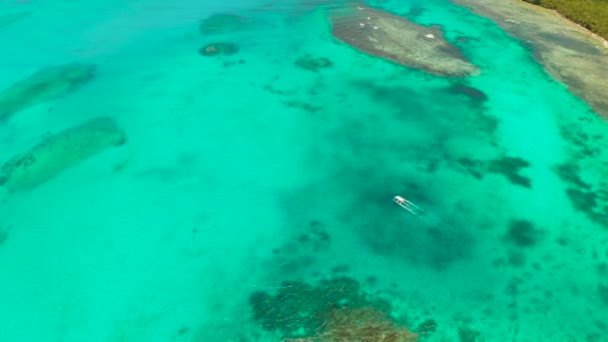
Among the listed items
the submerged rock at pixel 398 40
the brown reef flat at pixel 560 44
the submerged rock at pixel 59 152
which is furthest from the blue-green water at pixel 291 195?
the brown reef flat at pixel 560 44

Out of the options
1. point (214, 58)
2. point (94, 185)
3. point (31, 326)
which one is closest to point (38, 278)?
point (31, 326)

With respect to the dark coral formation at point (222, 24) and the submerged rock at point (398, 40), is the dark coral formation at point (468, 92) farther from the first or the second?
the dark coral formation at point (222, 24)

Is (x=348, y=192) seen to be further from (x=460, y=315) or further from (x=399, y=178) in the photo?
(x=460, y=315)

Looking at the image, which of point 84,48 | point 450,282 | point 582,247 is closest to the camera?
point 450,282

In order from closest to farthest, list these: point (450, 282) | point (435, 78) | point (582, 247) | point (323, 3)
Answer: point (450, 282)
point (582, 247)
point (435, 78)
point (323, 3)

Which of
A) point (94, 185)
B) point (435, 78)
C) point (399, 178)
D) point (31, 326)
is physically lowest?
point (31, 326)

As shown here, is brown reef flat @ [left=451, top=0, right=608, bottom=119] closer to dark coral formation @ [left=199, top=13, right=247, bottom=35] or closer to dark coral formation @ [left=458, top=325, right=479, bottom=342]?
dark coral formation @ [left=458, top=325, right=479, bottom=342]

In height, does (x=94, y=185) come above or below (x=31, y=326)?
above
